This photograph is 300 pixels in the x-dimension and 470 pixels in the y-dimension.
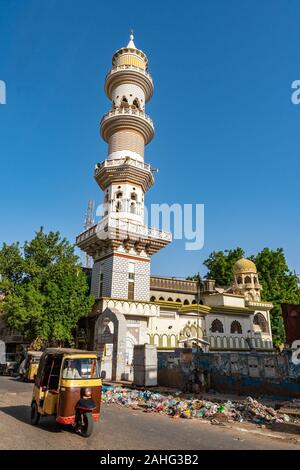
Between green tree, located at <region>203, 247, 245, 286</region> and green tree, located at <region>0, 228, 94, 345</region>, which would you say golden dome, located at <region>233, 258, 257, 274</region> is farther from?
green tree, located at <region>0, 228, 94, 345</region>

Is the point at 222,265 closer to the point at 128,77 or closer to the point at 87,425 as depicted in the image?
the point at 128,77

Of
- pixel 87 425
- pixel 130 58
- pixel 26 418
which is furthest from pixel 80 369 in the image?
pixel 130 58

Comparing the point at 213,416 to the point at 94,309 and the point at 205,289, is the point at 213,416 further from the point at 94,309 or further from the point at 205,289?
the point at 205,289

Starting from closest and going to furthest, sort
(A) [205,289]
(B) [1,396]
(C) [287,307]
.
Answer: (B) [1,396]
(C) [287,307]
(A) [205,289]

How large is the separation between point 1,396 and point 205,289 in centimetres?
2505

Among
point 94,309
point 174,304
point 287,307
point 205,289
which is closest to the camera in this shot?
point 287,307

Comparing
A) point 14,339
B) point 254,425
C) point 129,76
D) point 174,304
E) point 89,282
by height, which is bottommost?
point 254,425

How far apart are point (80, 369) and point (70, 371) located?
255 mm

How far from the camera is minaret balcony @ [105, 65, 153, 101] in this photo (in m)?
32.6
